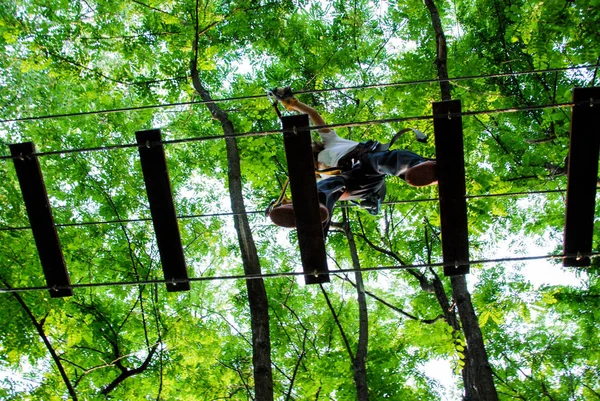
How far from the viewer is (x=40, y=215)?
4129 mm

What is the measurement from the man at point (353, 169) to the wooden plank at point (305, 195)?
9.0 inches

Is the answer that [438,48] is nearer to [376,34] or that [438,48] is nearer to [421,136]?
[421,136]

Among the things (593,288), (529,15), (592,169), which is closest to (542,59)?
(529,15)

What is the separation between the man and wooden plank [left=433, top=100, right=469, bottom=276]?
0.16 meters

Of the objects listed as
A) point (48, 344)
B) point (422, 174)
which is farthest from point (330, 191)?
point (48, 344)

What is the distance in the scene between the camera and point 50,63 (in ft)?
28.0

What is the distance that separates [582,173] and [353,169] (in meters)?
1.88

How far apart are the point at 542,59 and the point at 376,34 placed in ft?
17.0

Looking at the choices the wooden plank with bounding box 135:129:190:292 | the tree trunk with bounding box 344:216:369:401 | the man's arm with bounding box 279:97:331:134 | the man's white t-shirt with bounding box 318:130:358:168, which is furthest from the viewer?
the tree trunk with bounding box 344:216:369:401

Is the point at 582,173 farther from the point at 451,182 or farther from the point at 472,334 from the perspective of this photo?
the point at 472,334

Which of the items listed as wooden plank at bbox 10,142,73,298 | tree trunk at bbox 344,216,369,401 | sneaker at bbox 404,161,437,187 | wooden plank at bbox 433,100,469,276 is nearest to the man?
sneaker at bbox 404,161,437,187

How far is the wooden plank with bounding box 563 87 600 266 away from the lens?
3.43 m

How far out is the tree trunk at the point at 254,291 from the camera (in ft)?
19.6

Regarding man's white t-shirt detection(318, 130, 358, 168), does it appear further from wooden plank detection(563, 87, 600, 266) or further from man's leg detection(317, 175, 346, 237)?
wooden plank detection(563, 87, 600, 266)
